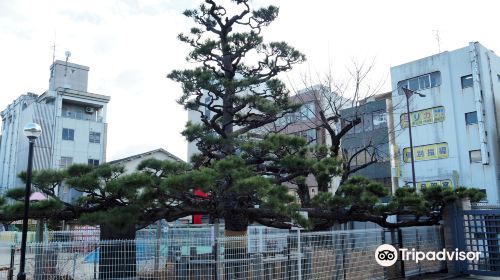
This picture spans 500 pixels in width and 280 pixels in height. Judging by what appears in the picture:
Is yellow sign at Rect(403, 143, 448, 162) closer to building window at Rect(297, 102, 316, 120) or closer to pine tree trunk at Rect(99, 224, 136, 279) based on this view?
building window at Rect(297, 102, 316, 120)

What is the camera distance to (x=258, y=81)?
1019 cm

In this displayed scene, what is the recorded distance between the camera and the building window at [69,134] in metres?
37.8

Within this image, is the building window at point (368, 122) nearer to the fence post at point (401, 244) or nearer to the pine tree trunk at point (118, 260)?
the fence post at point (401, 244)

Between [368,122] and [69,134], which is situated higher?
[69,134]

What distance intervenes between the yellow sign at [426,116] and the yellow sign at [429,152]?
168 cm

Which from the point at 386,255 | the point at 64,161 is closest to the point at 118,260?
the point at 386,255

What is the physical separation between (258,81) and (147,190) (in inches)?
160

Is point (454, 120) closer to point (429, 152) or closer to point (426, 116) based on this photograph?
point (426, 116)

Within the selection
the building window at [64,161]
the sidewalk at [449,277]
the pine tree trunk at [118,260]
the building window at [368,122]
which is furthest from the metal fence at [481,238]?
the building window at [64,161]

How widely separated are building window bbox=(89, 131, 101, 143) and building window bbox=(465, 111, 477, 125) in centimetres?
3037

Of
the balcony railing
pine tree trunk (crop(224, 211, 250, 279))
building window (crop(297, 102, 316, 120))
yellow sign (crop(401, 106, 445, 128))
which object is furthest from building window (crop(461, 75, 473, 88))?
the balcony railing

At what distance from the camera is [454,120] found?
92.3 feet

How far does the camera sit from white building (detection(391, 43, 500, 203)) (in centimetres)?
2672

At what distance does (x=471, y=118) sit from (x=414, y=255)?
758 inches
